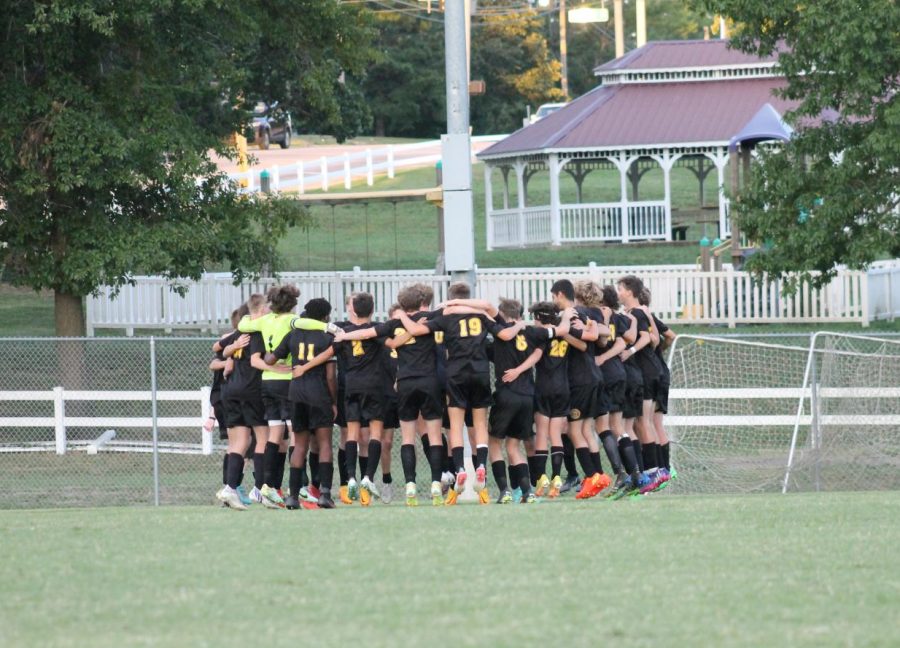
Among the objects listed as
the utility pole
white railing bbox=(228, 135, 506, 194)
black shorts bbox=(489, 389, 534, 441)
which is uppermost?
white railing bbox=(228, 135, 506, 194)

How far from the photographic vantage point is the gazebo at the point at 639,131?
122 feet

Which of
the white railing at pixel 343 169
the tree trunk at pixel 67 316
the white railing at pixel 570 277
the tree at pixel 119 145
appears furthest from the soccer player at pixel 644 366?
the white railing at pixel 343 169

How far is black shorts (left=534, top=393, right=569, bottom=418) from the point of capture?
1362 cm

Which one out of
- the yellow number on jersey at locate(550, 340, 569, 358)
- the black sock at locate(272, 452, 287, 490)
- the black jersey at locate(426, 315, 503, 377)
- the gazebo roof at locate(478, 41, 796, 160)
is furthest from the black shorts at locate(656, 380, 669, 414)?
the gazebo roof at locate(478, 41, 796, 160)

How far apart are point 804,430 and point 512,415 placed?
6.44 metres

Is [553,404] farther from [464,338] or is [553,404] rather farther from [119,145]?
[119,145]

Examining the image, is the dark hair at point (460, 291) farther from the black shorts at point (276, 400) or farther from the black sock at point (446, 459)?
the black shorts at point (276, 400)

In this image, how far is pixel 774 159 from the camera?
22250 millimetres

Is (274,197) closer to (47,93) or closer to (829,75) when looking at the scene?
(47,93)

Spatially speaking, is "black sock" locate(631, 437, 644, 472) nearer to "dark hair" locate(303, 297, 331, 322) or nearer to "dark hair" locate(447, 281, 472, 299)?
"dark hair" locate(447, 281, 472, 299)

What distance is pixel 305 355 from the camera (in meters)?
13.2

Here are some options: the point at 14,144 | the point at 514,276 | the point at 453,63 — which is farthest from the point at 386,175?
the point at 453,63

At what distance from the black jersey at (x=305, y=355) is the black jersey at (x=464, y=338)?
3.18 ft

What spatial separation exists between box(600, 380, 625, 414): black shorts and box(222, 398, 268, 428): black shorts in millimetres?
3015
